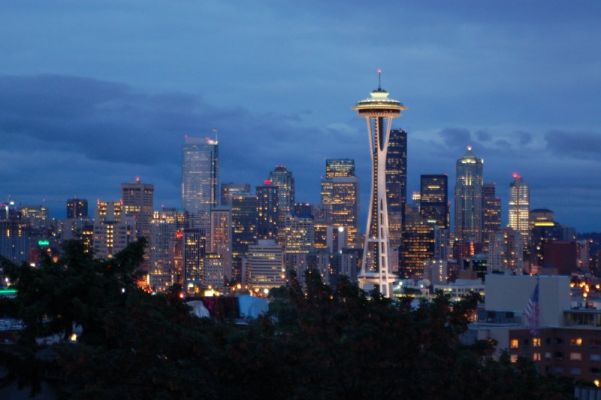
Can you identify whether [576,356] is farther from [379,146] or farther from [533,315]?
[379,146]

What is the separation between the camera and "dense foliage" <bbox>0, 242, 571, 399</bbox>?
16.8 meters

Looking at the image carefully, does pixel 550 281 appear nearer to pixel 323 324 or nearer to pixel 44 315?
pixel 44 315

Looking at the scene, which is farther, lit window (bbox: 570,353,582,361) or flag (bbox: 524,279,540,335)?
lit window (bbox: 570,353,582,361)

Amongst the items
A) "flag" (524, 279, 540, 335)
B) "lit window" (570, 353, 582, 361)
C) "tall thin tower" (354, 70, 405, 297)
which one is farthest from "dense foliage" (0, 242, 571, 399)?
"tall thin tower" (354, 70, 405, 297)

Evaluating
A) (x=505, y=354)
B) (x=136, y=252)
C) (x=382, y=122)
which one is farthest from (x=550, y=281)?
(x=382, y=122)

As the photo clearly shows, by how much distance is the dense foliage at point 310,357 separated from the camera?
55.2 feet

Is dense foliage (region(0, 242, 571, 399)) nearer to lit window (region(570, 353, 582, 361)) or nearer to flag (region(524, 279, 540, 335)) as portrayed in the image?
flag (region(524, 279, 540, 335))

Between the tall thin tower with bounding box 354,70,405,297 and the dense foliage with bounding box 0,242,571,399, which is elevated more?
the tall thin tower with bounding box 354,70,405,297

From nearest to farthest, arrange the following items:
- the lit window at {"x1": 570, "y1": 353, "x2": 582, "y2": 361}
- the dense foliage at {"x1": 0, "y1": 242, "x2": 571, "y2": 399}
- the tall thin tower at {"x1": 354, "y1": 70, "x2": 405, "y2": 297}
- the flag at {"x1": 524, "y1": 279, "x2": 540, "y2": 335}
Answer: the dense foliage at {"x1": 0, "y1": 242, "x2": 571, "y2": 399} < the flag at {"x1": 524, "y1": 279, "x2": 540, "y2": 335} < the lit window at {"x1": 570, "y1": 353, "x2": 582, "y2": 361} < the tall thin tower at {"x1": 354, "y1": 70, "x2": 405, "y2": 297}

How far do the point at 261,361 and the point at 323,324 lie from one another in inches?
42.6

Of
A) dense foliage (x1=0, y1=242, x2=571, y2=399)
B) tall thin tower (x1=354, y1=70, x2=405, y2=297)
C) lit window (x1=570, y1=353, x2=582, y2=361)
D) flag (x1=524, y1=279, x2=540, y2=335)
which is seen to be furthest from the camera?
tall thin tower (x1=354, y1=70, x2=405, y2=297)

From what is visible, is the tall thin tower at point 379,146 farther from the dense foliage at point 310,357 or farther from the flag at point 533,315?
the dense foliage at point 310,357

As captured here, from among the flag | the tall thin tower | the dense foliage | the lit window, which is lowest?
the lit window

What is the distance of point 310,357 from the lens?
17359mm
